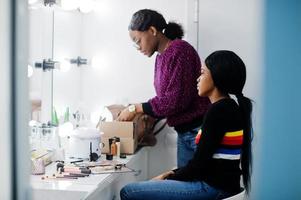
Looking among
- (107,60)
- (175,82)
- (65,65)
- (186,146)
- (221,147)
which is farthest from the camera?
(107,60)

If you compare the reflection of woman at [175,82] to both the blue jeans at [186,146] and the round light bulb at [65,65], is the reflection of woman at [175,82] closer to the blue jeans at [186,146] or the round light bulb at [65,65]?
the blue jeans at [186,146]

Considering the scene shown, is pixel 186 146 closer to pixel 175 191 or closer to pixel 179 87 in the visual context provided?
pixel 179 87

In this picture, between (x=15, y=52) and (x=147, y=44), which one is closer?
(x=15, y=52)

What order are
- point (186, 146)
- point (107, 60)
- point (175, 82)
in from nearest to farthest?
point (175, 82), point (186, 146), point (107, 60)

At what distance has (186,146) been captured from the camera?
6.82 ft

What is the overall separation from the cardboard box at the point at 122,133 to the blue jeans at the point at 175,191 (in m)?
0.69

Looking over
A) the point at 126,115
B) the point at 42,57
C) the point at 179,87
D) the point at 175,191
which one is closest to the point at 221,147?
the point at 175,191

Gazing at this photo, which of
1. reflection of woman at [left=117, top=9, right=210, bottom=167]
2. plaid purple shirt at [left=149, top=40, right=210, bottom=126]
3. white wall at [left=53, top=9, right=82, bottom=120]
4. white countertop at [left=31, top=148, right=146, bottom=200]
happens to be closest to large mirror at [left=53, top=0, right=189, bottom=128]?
white wall at [left=53, top=9, right=82, bottom=120]

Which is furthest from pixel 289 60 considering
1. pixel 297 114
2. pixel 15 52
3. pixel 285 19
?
pixel 15 52

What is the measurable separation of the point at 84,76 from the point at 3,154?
2.23m

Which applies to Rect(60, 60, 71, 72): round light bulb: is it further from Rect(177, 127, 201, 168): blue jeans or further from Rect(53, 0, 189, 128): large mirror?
Rect(177, 127, 201, 168): blue jeans

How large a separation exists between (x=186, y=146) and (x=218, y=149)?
558 millimetres

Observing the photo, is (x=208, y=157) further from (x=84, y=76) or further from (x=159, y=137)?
(x=84, y=76)

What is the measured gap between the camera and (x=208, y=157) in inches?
59.9
